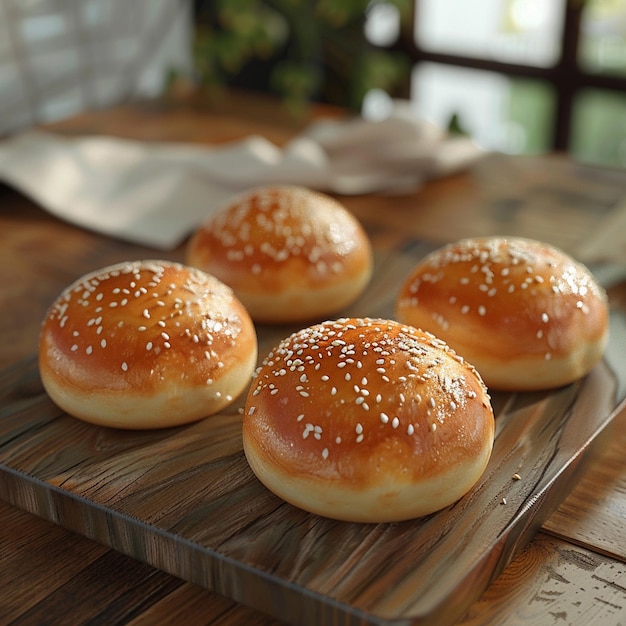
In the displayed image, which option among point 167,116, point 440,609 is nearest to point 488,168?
point 167,116

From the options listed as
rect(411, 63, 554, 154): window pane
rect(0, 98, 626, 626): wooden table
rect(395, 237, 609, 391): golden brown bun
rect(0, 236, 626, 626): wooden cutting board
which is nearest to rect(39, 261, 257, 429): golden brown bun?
rect(0, 236, 626, 626): wooden cutting board

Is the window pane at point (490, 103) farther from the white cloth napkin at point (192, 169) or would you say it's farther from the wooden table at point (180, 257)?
the white cloth napkin at point (192, 169)

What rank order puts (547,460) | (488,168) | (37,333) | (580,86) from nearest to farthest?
(547,460) → (37,333) → (488,168) → (580,86)

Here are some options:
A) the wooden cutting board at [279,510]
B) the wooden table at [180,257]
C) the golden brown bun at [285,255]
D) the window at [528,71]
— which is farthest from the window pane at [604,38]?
the wooden cutting board at [279,510]

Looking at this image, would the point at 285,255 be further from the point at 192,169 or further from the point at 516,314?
the point at 192,169

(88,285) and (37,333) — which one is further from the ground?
(88,285)

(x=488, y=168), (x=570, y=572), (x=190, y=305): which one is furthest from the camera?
(x=488, y=168)

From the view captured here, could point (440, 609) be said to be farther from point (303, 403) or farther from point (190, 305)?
point (190, 305)
